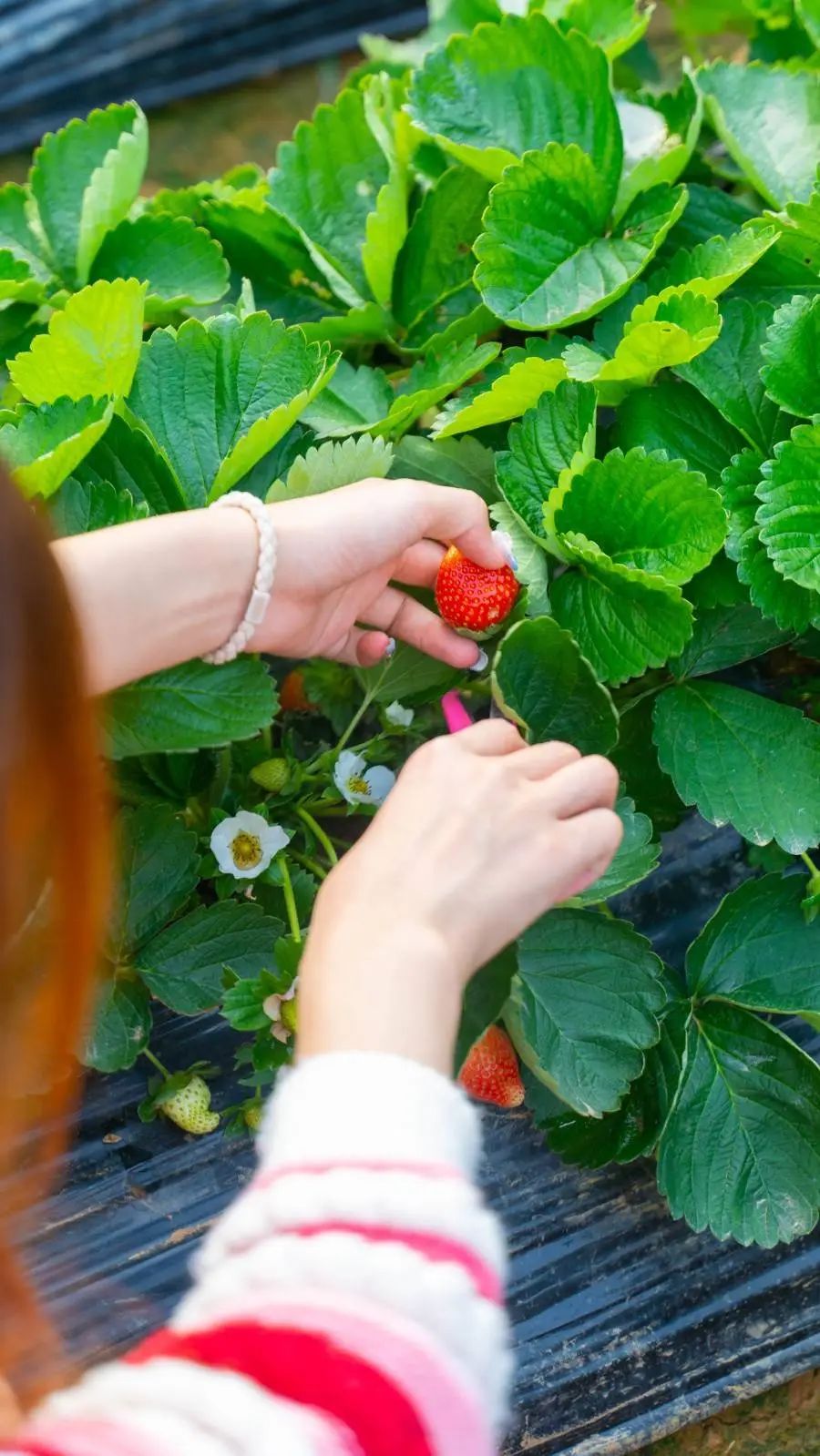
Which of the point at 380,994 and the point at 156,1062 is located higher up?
the point at 380,994

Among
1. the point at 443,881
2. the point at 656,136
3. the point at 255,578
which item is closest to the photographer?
the point at 443,881

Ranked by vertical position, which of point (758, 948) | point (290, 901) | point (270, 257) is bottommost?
point (758, 948)

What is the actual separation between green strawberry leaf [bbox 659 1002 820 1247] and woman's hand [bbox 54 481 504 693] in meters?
0.35

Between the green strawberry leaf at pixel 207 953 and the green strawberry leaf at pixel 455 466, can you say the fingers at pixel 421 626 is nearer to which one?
the green strawberry leaf at pixel 455 466

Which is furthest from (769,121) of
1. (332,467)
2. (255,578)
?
(255,578)

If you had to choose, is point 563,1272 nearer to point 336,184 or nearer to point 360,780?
point 360,780

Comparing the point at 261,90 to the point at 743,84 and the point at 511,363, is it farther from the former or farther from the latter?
the point at 511,363

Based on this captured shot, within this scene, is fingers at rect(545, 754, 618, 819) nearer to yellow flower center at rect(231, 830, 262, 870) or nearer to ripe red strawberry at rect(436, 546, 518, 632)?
ripe red strawberry at rect(436, 546, 518, 632)

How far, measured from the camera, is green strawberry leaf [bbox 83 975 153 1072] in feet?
2.96

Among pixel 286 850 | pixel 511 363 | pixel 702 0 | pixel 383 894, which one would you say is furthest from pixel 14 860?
pixel 702 0

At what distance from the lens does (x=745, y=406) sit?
3.16 feet

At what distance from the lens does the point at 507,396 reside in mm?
904

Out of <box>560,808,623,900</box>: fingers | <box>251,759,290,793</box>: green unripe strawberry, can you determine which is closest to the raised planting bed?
<box>251,759,290,793</box>: green unripe strawberry

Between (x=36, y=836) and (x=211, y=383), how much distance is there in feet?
1.60
